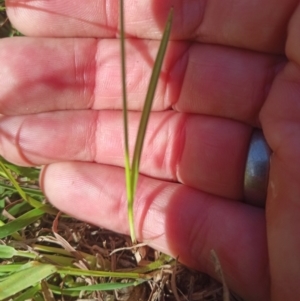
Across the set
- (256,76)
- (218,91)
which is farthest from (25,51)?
(256,76)

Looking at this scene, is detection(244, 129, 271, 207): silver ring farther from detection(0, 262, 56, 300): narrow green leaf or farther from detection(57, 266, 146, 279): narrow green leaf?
detection(0, 262, 56, 300): narrow green leaf

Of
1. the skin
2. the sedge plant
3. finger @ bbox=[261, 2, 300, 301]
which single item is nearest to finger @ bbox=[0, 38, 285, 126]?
the skin

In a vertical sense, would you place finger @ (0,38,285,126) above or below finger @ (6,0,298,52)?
below

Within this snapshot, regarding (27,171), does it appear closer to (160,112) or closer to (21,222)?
(21,222)

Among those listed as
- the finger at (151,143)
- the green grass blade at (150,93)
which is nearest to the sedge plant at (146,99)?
the green grass blade at (150,93)

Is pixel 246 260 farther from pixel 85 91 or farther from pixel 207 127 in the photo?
pixel 85 91

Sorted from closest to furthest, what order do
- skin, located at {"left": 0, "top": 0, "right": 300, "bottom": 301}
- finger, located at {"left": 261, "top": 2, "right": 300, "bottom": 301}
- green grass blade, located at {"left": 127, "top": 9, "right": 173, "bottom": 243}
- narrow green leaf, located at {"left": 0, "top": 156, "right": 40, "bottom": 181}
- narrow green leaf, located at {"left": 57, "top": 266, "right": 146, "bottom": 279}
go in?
green grass blade, located at {"left": 127, "top": 9, "right": 173, "bottom": 243}, finger, located at {"left": 261, "top": 2, "right": 300, "bottom": 301}, narrow green leaf, located at {"left": 57, "top": 266, "right": 146, "bottom": 279}, skin, located at {"left": 0, "top": 0, "right": 300, "bottom": 301}, narrow green leaf, located at {"left": 0, "top": 156, "right": 40, "bottom": 181}
